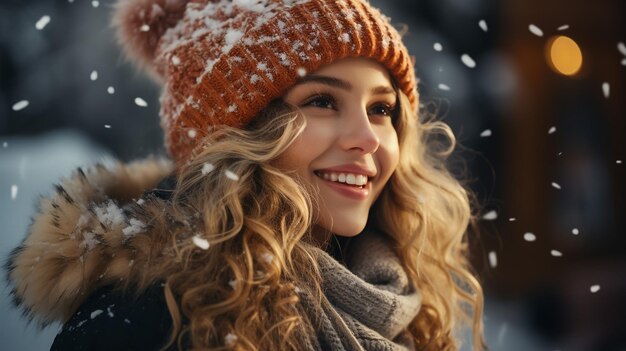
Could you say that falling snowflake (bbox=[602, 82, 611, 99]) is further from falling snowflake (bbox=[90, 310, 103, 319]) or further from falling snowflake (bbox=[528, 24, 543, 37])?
falling snowflake (bbox=[90, 310, 103, 319])

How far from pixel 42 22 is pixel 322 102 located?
6.87 ft

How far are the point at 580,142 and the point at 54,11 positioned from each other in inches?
151

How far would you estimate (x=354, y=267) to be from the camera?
195 cm

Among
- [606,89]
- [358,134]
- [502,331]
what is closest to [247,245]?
[358,134]

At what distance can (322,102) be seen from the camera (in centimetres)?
174

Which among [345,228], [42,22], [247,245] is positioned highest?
[247,245]

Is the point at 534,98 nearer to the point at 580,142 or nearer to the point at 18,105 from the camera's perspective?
the point at 580,142

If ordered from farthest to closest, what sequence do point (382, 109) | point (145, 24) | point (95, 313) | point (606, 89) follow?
point (606, 89) → point (145, 24) → point (382, 109) → point (95, 313)

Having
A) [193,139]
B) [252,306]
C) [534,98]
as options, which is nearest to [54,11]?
[193,139]

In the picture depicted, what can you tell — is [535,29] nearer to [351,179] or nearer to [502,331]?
[502,331]

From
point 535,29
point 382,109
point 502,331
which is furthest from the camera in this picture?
point 535,29

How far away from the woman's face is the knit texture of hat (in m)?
0.05

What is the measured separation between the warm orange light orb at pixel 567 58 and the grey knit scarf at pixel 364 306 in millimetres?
3713

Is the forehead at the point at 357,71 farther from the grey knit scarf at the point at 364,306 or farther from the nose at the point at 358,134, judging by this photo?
the grey knit scarf at the point at 364,306
